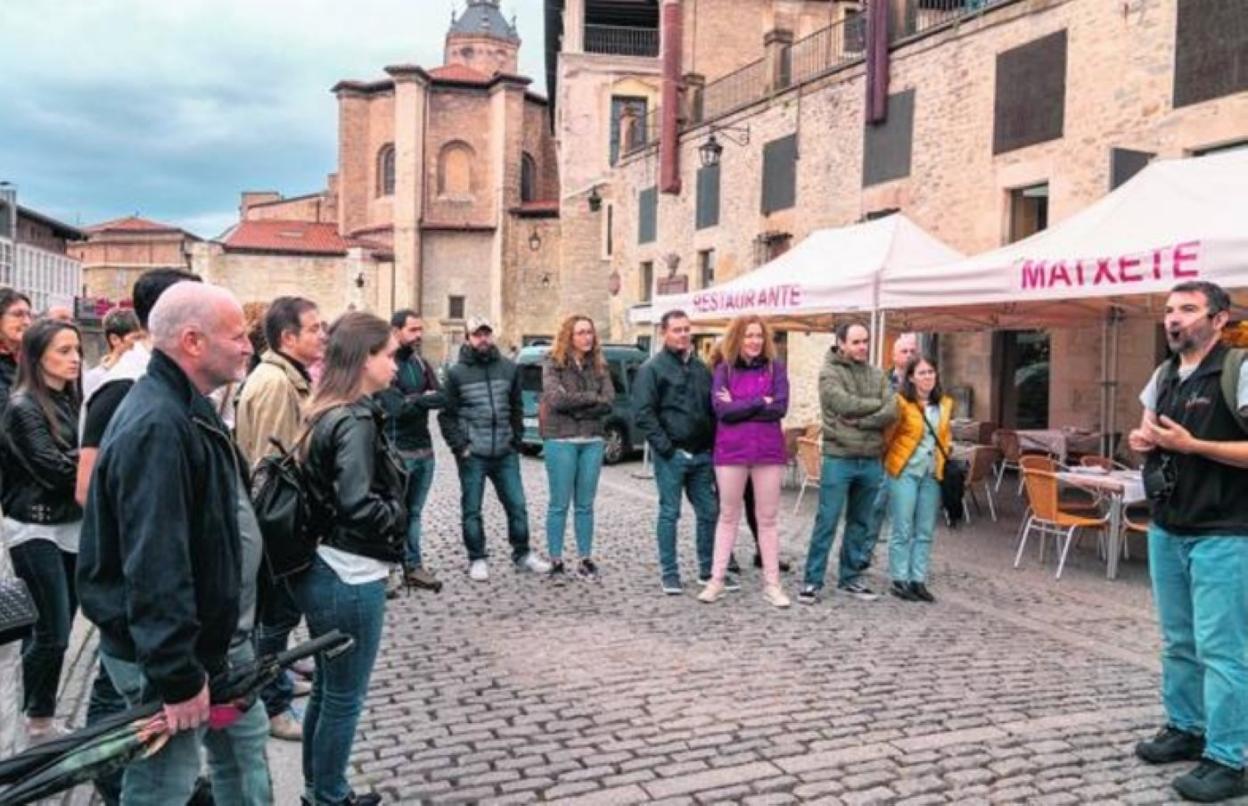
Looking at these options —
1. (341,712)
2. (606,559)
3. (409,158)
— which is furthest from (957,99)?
(409,158)

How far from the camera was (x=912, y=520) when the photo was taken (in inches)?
276

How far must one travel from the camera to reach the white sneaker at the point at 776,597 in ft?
21.9

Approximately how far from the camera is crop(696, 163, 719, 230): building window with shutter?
24.8 meters

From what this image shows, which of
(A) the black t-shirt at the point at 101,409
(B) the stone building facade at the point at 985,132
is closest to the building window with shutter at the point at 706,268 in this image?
(B) the stone building facade at the point at 985,132

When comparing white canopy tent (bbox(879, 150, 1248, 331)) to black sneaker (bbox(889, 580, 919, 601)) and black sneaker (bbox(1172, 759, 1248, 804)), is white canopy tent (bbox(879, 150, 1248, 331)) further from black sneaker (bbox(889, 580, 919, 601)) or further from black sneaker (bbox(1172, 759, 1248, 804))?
black sneaker (bbox(1172, 759, 1248, 804))

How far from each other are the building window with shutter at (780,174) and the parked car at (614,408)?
6775mm

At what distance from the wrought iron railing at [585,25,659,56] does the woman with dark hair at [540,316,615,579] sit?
1300 inches

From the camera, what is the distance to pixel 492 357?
7.33 metres

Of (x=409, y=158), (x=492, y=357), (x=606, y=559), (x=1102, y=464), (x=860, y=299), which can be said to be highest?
(x=409, y=158)

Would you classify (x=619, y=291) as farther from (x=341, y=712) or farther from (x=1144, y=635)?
(x=341, y=712)

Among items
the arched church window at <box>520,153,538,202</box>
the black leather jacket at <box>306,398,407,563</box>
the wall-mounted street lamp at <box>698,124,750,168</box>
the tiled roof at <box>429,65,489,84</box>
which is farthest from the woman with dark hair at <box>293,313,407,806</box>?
the tiled roof at <box>429,65,489,84</box>

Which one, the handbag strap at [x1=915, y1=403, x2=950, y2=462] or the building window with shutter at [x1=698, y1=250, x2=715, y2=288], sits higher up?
the building window with shutter at [x1=698, y1=250, x2=715, y2=288]

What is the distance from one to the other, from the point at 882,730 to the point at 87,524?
3390 millimetres

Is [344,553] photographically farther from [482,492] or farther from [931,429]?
[931,429]
